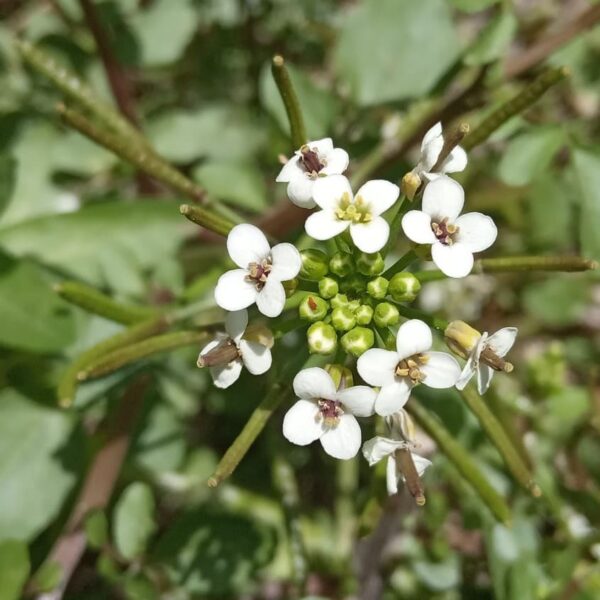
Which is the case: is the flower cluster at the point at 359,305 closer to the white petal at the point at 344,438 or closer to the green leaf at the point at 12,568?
the white petal at the point at 344,438

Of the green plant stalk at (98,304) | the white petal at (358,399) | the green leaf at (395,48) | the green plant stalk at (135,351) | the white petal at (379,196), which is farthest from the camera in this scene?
the green leaf at (395,48)

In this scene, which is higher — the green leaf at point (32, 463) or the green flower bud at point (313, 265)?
the green flower bud at point (313, 265)

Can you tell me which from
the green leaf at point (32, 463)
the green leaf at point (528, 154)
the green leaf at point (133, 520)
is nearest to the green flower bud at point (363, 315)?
the green leaf at point (528, 154)

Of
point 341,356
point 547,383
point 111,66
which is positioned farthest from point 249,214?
point 341,356

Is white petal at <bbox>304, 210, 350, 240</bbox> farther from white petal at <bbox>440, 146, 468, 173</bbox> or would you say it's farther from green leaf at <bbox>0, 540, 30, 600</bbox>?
green leaf at <bbox>0, 540, 30, 600</bbox>

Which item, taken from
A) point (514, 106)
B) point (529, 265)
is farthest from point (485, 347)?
point (514, 106)

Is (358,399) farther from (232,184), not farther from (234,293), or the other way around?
(232,184)
